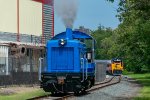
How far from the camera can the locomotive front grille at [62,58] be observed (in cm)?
3117

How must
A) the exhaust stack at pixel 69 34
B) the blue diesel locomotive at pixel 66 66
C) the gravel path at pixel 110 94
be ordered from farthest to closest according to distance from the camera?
the exhaust stack at pixel 69 34 → the blue diesel locomotive at pixel 66 66 → the gravel path at pixel 110 94

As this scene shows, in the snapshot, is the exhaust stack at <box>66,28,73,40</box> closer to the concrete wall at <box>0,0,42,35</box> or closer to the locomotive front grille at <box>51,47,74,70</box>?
the locomotive front grille at <box>51,47,74,70</box>

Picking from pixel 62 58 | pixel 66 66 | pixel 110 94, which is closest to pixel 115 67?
pixel 110 94

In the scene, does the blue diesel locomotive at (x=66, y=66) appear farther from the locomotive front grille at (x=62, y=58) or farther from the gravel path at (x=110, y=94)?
the gravel path at (x=110, y=94)

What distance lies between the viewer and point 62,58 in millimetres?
31359

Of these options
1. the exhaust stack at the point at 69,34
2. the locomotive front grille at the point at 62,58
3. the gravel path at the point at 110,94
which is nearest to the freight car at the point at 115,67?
the gravel path at the point at 110,94

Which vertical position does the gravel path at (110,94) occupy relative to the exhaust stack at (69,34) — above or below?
below

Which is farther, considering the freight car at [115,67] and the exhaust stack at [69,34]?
the freight car at [115,67]

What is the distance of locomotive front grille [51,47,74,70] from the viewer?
102ft

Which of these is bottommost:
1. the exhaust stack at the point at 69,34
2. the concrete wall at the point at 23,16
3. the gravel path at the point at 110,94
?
the gravel path at the point at 110,94

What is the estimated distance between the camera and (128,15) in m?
55.0

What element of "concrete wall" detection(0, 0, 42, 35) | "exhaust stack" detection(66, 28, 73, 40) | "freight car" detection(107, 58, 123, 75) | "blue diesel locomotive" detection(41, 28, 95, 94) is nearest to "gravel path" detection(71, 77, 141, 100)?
"blue diesel locomotive" detection(41, 28, 95, 94)

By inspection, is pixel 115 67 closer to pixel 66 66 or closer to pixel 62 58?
pixel 62 58

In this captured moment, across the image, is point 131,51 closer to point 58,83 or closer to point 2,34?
point 2,34
